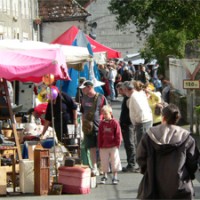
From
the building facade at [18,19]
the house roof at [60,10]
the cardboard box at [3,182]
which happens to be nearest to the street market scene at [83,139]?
the cardboard box at [3,182]

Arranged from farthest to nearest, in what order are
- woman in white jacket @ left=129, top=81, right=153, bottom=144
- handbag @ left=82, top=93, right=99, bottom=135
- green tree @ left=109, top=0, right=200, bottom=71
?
green tree @ left=109, top=0, right=200, bottom=71 < woman in white jacket @ left=129, top=81, right=153, bottom=144 < handbag @ left=82, top=93, right=99, bottom=135

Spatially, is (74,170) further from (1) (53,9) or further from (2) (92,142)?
(1) (53,9)

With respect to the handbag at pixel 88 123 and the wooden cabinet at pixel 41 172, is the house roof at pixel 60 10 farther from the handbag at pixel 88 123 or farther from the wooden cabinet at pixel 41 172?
the wooden cabinet at pixel 41 172

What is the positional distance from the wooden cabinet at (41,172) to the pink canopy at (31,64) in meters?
1.23

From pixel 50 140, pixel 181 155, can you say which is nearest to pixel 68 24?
pixel 50 140

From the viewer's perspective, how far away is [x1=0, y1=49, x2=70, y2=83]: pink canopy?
1408 centimetres

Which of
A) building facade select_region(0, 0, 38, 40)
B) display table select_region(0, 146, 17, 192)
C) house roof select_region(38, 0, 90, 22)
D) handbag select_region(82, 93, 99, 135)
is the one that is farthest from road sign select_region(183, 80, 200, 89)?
house roof select_region(38, 0, 90, 22)

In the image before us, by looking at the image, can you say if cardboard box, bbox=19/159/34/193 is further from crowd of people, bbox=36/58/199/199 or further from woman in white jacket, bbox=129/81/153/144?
woman in white jacket, bbox=129/81/153/144

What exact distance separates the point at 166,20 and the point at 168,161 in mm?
24083

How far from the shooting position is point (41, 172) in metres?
14.4

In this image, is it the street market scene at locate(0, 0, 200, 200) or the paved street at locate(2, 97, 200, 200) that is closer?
the street market scene at locate(0, 0, 200, 200)

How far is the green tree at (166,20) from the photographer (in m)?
31.2

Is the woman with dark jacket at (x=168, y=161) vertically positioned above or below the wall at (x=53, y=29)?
below

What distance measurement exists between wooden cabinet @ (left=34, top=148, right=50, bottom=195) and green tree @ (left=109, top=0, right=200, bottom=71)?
16.7 meters
